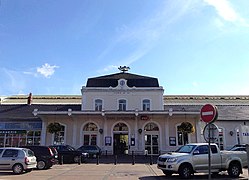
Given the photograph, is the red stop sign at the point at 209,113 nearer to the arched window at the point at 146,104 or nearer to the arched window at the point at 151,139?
the arched window at the point at 151,139

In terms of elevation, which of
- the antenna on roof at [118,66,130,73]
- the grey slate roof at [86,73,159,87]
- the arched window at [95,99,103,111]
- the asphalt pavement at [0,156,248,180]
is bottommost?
the asphalt pavement at [0,156,248,180]

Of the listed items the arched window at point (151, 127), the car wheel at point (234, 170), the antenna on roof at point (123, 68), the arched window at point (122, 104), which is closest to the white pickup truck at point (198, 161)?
the car wheel at point (234, 170)

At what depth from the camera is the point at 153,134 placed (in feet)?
102

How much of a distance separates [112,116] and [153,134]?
4.95 metres

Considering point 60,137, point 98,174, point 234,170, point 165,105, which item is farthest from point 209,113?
point 165,105

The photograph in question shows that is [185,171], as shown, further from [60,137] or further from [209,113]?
[60,137]

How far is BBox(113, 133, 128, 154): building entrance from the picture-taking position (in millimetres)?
31070

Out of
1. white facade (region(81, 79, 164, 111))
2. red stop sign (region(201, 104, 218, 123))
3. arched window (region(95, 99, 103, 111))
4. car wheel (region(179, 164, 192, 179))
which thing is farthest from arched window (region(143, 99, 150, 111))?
red stop sign (region(201, 104, 218, 123))

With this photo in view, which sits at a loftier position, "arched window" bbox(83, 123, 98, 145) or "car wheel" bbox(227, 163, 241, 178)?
"arched window" bbox(83, 123, 98, 145)

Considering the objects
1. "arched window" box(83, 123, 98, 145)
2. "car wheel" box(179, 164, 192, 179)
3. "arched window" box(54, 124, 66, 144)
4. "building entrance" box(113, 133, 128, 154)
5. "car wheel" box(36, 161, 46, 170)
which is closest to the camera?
"car wheel" box(179, 164, 192, 179)

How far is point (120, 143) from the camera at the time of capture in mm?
31438

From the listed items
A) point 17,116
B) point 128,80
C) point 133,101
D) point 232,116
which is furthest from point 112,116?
point 232,116

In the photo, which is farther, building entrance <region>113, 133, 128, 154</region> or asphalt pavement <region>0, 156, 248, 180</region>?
building entrance <region>113, 133, 128, 154</region>

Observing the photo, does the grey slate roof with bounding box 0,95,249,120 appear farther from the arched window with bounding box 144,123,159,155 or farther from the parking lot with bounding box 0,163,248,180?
the parking lot with bounding box 0,163,248,180
